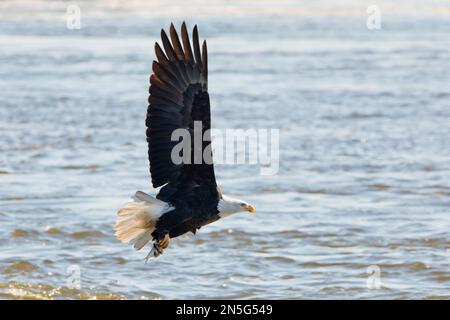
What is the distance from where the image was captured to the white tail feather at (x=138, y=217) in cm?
681

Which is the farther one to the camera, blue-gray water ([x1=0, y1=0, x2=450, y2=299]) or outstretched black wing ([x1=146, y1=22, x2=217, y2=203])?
blue-gray water ([x1=0, y1=0, x2=450, y2=299])

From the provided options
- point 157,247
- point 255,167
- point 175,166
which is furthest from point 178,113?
point 255,167

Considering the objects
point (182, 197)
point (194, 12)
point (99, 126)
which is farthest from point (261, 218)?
point (194, 12)

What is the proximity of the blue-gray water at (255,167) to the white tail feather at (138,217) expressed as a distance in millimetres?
1299

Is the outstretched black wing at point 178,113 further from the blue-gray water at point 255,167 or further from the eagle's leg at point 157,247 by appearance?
the blue-gray water at point 255,167

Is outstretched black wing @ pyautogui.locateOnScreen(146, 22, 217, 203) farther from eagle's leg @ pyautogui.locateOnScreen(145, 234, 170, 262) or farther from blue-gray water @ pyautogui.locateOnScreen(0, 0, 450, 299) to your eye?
blue-gray water @ pyautogui.locateOnScreen(0, 0, 450, 299)

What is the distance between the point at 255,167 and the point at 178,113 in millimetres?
4857

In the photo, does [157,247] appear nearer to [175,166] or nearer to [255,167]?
[175,166]

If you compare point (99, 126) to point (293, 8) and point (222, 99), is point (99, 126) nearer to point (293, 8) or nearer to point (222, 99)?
point (222, 99)

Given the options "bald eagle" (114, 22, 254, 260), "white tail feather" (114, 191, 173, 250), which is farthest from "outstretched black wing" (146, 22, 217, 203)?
"white tail feather" (114, 191, 173, 250)

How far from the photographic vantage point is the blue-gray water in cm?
852

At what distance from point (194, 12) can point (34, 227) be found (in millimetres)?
14981

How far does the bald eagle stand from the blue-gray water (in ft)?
4.47

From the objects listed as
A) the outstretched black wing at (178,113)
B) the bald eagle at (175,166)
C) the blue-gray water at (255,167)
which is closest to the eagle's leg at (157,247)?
the bald eagle at (175,166)
